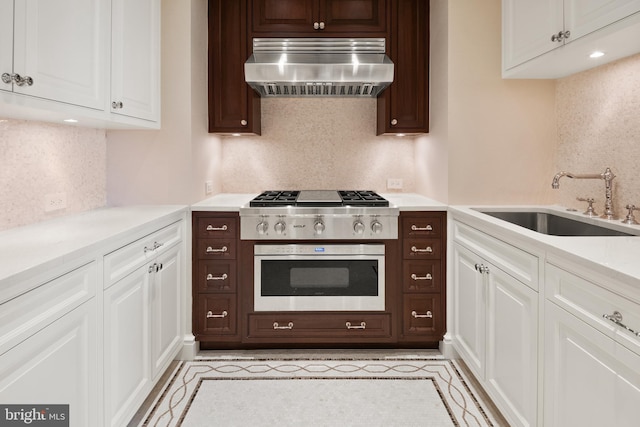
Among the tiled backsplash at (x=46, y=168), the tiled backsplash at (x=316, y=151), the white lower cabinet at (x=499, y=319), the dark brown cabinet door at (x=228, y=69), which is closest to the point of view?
the white lower cabinet at (x=499, y=319)

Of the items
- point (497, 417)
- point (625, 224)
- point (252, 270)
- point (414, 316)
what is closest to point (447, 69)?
point (625, 224)

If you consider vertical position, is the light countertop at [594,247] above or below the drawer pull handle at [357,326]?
above

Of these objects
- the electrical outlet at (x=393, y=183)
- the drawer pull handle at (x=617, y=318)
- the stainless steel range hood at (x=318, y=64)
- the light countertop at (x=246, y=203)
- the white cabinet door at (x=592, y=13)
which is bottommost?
the drawer pull handle at (x=617, y=318)

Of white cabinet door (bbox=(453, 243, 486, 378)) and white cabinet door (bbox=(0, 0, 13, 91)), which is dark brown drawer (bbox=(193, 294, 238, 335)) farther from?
white cabinet door (bbox=(0, 0, 13, 91))

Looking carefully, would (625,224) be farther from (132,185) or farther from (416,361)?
(132,185)

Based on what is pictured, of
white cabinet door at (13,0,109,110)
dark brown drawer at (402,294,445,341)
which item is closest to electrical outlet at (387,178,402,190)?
dark brown drawer at (402,294,445,341)

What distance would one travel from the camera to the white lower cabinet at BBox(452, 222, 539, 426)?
67.5 inches

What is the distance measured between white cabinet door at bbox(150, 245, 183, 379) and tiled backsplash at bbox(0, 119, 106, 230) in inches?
22.6

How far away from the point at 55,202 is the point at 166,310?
2.55 ft

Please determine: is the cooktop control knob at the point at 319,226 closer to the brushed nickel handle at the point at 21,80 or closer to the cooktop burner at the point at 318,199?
the cooktop burner at the point at 318,199

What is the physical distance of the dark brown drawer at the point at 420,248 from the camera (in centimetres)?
275

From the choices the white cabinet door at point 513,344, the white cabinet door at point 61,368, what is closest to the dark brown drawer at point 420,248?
the white cabinet door at point 513,344

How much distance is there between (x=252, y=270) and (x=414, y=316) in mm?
1051

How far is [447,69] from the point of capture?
106 inches
